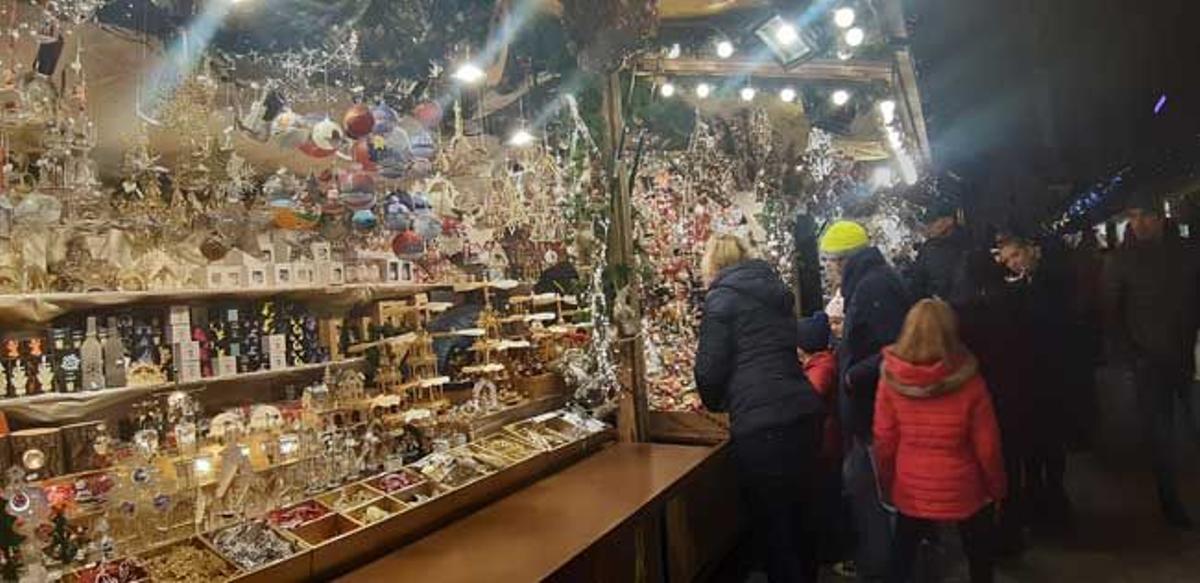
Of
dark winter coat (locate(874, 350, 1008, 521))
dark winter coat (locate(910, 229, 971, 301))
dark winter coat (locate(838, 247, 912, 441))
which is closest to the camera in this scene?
dark winter coat (locate(874, 350, 1008, 521))

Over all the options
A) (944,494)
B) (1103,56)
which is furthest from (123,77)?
(1103,56)

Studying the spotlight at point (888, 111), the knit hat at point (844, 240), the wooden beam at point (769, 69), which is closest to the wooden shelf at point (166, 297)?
the wooden beam at point (769, 69)

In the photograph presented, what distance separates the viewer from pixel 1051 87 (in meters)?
7.80

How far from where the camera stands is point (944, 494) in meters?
3.17

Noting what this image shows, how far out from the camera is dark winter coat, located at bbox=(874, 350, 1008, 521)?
3111 mm

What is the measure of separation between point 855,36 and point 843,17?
0.27 metres

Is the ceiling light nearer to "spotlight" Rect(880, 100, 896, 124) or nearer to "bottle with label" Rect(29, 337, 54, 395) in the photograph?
"spotlight" Rect(880, 100, 896, 124)

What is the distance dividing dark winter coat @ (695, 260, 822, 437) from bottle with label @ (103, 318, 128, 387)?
6.99 ft

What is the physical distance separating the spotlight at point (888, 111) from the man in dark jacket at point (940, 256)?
198 centimetres

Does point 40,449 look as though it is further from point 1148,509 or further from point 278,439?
point 1148,509

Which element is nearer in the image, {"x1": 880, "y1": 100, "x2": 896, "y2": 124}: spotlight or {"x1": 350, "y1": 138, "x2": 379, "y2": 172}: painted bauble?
{"x1": 350, "y1": 138, "x2": 379, "y2": 172}: painted bauble

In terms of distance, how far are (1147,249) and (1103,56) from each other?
3.35 m

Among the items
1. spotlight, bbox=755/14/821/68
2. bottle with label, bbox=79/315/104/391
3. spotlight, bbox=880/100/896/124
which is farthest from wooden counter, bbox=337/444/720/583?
spotlight, bbox=880/100/896/124

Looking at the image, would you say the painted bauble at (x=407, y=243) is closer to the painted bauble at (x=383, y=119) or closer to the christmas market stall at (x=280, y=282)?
the christmas market stall at (x=280, y=282)
